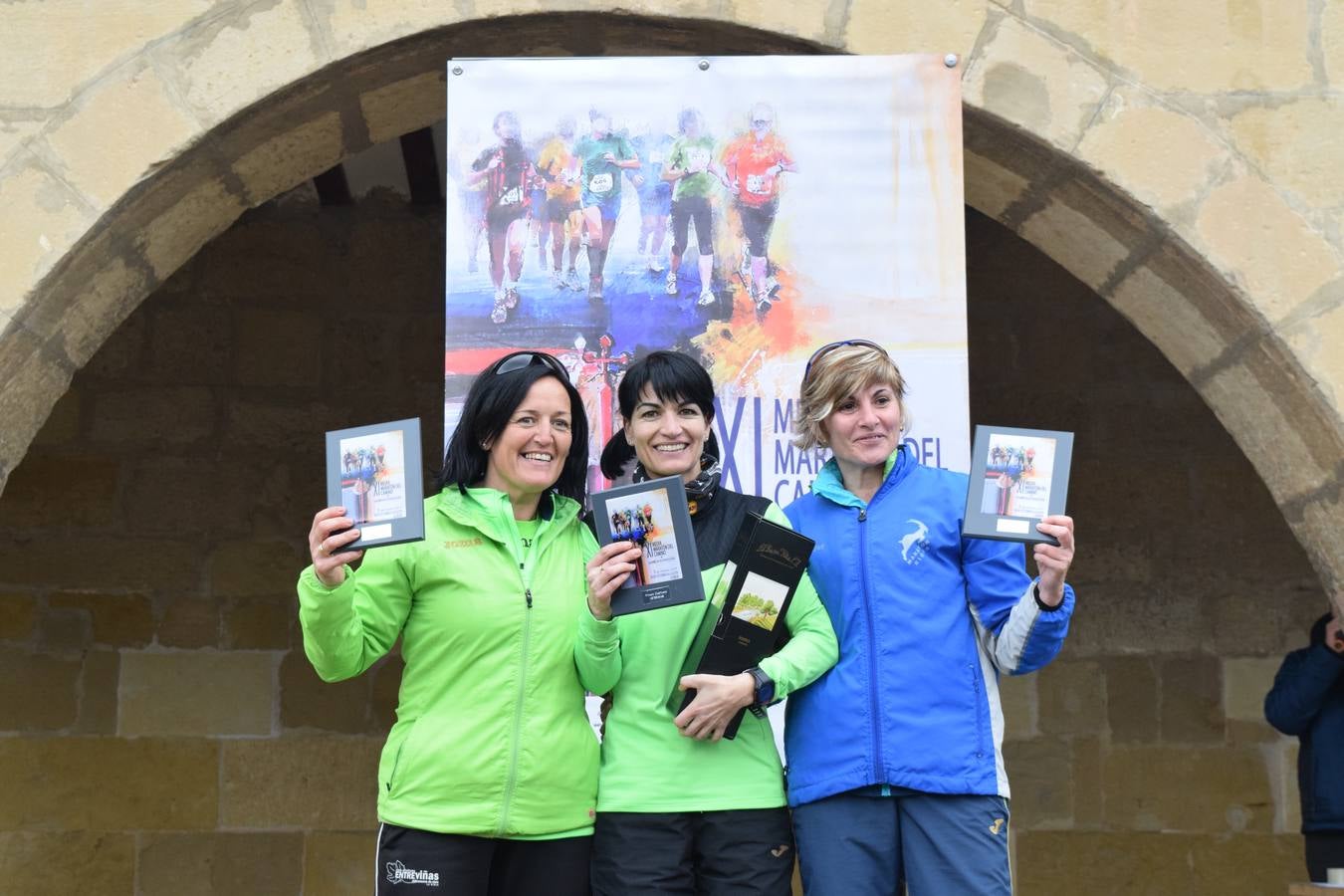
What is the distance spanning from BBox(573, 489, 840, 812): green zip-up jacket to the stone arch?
1367mm

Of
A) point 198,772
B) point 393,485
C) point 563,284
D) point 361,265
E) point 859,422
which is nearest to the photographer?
point 393,485

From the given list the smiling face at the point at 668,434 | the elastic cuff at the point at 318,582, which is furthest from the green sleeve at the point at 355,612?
the smiling face at the point at 668,434

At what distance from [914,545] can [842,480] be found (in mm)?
218

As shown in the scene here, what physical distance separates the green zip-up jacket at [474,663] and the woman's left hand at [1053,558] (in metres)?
0.79

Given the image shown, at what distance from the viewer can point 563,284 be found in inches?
132

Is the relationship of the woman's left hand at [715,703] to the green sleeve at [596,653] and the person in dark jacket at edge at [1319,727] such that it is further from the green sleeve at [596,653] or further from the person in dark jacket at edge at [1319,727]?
the person in dark jacket at edge at [1319,727]

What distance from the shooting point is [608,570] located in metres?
2.45

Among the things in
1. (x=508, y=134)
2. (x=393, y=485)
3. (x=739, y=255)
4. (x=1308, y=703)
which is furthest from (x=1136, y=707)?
(x=393, y=485)

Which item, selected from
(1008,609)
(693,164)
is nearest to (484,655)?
(1008,609)

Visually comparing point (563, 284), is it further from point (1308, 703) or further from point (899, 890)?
point (1308, 703)

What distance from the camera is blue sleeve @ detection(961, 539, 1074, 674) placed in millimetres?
2539

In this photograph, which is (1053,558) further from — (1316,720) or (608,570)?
(1316,720)

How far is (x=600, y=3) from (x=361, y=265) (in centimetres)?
220

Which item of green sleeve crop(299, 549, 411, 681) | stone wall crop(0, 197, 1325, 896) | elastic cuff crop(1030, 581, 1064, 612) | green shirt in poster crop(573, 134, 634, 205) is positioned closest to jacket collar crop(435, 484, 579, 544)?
green sleeve crop(299, 549, 411, 681)
